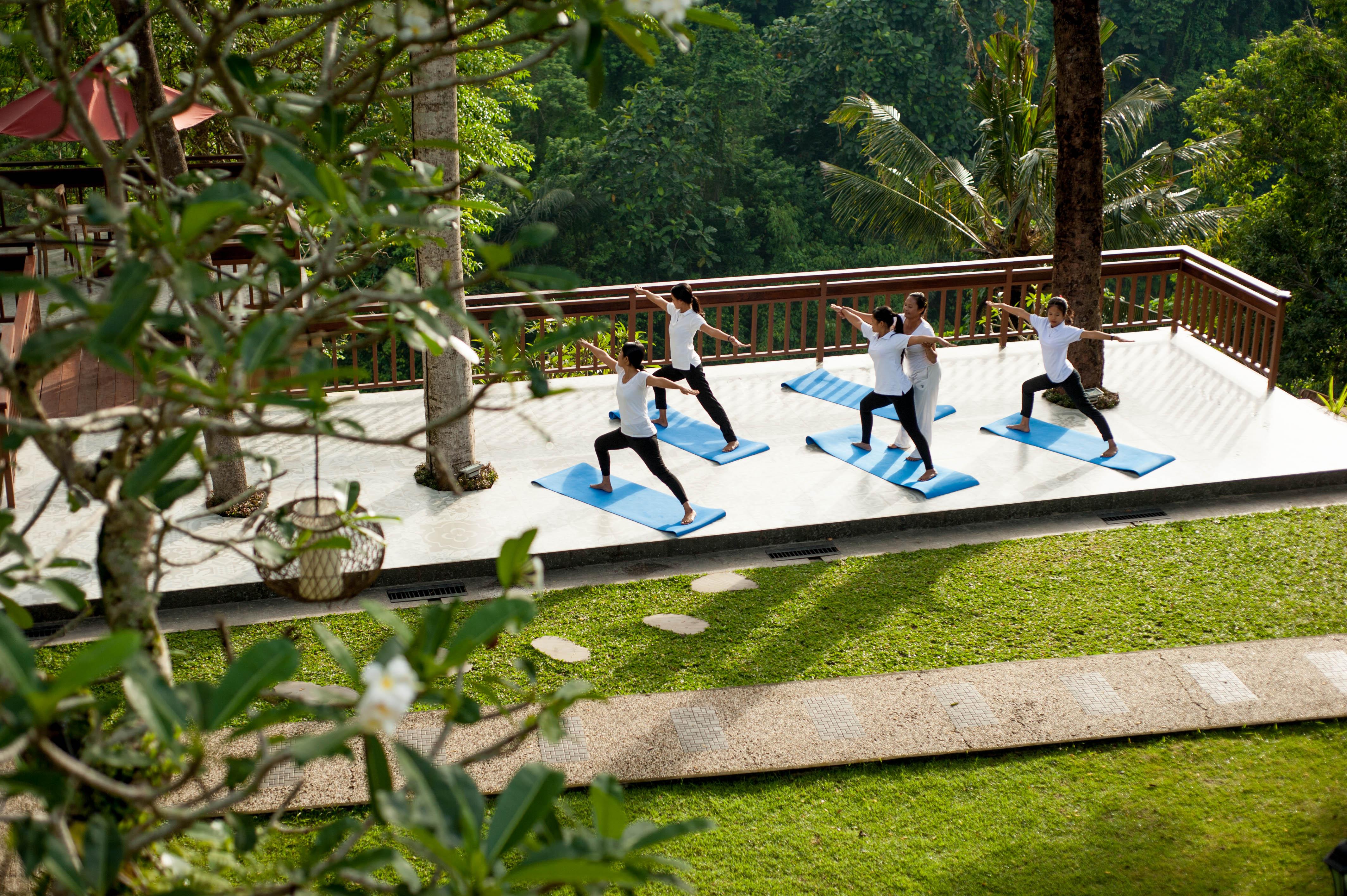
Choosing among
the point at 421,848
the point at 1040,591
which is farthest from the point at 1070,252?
the point at 421,848

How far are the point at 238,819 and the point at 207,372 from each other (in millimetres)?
1509

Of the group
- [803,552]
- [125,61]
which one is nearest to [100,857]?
[125,61]

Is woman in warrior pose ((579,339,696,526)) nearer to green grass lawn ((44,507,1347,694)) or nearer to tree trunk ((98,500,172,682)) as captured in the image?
green grass lawn ((44,507,1347,694))

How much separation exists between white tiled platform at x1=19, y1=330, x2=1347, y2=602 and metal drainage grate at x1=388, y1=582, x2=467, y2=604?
79 millimetres

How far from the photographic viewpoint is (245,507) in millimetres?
8469

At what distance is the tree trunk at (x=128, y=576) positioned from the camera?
3150 mm

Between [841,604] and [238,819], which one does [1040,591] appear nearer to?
[841,604]

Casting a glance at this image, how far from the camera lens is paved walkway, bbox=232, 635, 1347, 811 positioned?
19.5 feet

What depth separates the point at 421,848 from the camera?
2.37 m

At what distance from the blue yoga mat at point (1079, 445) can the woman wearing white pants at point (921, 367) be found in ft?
3.42

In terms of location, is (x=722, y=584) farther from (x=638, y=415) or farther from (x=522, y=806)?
(x=522, y=806)

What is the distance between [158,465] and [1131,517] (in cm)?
770

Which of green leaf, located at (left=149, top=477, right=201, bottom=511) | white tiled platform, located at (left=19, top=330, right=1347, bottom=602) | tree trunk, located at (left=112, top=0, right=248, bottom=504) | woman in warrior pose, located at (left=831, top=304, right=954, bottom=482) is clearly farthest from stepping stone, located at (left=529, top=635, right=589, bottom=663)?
green leaf, located at (left=149, top=477, right=201, bottom=511)

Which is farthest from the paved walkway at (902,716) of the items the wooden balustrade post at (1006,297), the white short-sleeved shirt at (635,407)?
the wooden balustrade post at (1006,297)
